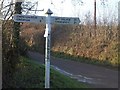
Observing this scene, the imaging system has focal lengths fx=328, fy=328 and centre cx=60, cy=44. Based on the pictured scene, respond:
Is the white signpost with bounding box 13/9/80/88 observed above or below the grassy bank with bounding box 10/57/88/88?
above

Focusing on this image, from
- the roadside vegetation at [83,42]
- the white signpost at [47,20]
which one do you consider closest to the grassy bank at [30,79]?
the white signpost at [47,20]

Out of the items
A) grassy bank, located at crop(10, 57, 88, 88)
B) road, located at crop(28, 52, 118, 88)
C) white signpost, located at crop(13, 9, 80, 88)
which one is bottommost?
road, located at crop(28, 52, 118, 88)

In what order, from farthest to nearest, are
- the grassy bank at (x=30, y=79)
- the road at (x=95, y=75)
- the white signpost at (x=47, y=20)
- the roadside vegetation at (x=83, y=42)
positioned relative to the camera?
the roadside vegetation at (x=83, y=42) → the road at (x=95, y=75) → the grassy bank at (x=30, y=79) → the white signpost at (x=47, y=20)

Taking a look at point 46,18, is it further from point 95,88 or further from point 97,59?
point 97,59

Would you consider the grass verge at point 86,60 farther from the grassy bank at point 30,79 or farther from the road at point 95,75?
the grassy bank at point 30,79

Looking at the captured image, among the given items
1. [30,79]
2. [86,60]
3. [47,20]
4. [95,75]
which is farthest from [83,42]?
[47,20]

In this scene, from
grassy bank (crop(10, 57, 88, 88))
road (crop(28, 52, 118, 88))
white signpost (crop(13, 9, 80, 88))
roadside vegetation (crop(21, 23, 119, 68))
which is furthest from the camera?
roadside vegetation (crop(21, 23, 119, 68))

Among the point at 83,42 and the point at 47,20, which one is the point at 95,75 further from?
the point at 83,42

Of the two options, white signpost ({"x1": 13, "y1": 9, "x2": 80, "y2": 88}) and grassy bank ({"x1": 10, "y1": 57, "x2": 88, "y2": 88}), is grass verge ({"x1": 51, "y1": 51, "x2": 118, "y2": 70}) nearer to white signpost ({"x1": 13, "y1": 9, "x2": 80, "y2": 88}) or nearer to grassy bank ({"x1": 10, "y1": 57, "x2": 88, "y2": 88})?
grassy bank ({"x1": 10, "y1": 57, "x2": 88, "y2": 88})

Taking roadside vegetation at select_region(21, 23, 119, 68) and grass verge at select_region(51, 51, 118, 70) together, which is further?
roadside vegetation at select_region(21, 23, 119, 68)

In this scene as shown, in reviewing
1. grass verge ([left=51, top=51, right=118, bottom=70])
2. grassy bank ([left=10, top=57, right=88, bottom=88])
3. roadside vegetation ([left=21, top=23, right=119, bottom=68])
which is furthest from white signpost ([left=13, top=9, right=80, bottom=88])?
grass verge ([left=51, top=51, right=118, bottom=70])

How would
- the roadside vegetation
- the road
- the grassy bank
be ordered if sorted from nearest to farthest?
1. the grassy bank
2. the road
3. the roadside vegetation

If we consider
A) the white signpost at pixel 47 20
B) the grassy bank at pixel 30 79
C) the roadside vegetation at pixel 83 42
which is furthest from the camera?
the roadside vegetation at pixel 83 42

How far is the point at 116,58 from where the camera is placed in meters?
23.2
